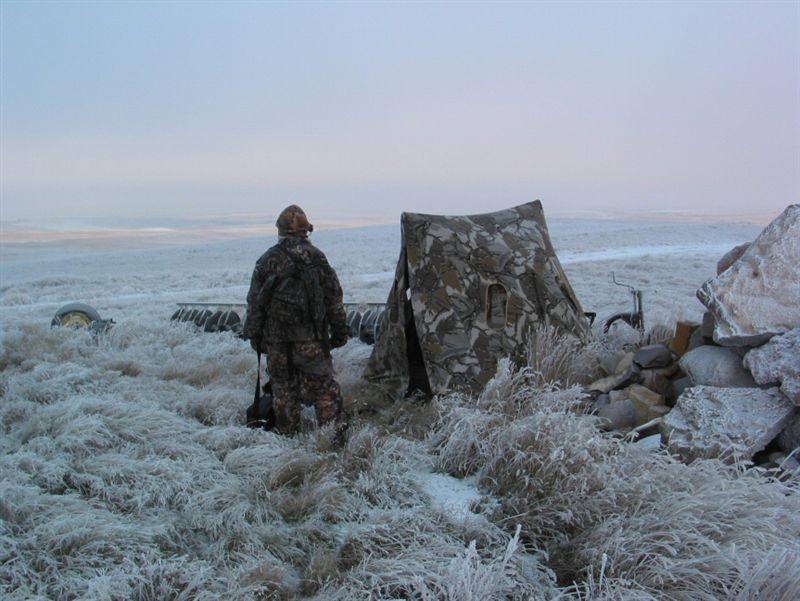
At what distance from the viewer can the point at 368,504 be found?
4766mm

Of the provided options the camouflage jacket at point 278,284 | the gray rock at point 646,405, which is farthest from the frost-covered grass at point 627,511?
the camouflage jacket at point 278,284

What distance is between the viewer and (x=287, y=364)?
634cm

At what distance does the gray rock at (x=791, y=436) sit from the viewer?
5.26 m

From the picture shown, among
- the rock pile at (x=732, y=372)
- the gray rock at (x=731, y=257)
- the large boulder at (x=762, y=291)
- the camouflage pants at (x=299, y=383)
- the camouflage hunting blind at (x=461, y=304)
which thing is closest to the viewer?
the rock pile at (x=732, y=372)

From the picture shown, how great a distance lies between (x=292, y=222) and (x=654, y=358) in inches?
148

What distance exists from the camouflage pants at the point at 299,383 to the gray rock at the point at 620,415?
2.41m

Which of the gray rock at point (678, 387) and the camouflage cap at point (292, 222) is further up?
the camouflage cap at point (292, 222)

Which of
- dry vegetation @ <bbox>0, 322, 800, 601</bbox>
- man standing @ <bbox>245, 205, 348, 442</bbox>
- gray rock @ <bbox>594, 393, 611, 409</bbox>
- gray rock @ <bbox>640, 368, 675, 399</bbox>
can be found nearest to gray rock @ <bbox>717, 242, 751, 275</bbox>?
gray rock @ <bbox>640, 368, 675, 399</bbox>

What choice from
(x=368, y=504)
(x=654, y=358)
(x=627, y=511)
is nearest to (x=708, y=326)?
(x=654, y=358)

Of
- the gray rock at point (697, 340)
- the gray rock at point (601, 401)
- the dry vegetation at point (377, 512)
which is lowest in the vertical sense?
the dry vegetation at point (377, 512)

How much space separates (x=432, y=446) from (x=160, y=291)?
13.9 meters

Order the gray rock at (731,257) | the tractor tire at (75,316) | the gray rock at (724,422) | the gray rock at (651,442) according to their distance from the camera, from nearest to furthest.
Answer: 1. the gray rock at (724,422)
2. the gray rock at (651,442)
3. the gray rock at (731,257)
4. the tractor tire at (75,316)

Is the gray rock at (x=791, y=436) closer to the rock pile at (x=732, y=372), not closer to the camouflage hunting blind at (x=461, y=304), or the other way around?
the rock pile at (x=732, y=372)

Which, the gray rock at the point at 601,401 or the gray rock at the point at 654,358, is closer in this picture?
the gray rock at the point at 601,401
